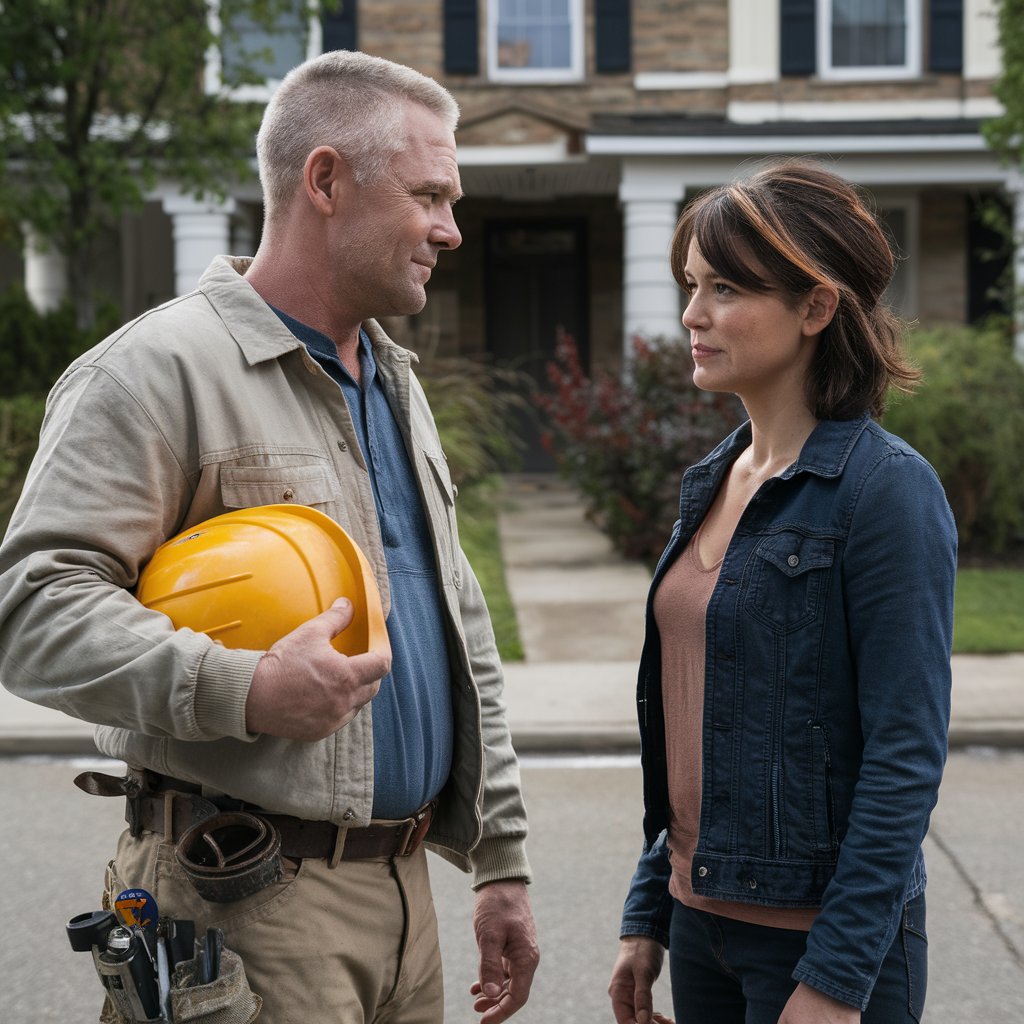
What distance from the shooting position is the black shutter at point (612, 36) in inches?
642

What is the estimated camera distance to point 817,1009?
6.40 feet

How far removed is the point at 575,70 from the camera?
1662 centimetres

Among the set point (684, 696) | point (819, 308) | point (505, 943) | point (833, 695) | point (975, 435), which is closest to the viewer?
point (833, 695)

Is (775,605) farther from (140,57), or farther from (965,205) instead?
(965,205)

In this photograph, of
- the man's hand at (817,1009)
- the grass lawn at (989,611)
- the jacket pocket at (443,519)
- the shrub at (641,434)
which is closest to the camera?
the man's hand at (817,1009)

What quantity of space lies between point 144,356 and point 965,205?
54.8ft

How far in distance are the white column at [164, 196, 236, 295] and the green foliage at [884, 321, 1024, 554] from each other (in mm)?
7535

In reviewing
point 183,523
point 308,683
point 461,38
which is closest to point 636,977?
point 308,683

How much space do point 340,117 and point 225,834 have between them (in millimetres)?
1183

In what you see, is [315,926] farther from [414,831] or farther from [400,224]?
[400,224]

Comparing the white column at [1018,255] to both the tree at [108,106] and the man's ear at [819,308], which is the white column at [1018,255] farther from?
the man's ear at [819,308]

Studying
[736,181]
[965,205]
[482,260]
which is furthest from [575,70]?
[736,181]

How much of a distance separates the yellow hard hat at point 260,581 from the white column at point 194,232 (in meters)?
13.4

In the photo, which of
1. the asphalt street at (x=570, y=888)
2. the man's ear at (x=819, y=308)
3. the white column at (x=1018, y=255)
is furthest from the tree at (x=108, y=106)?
the man's ear at (x=819, y=308)
